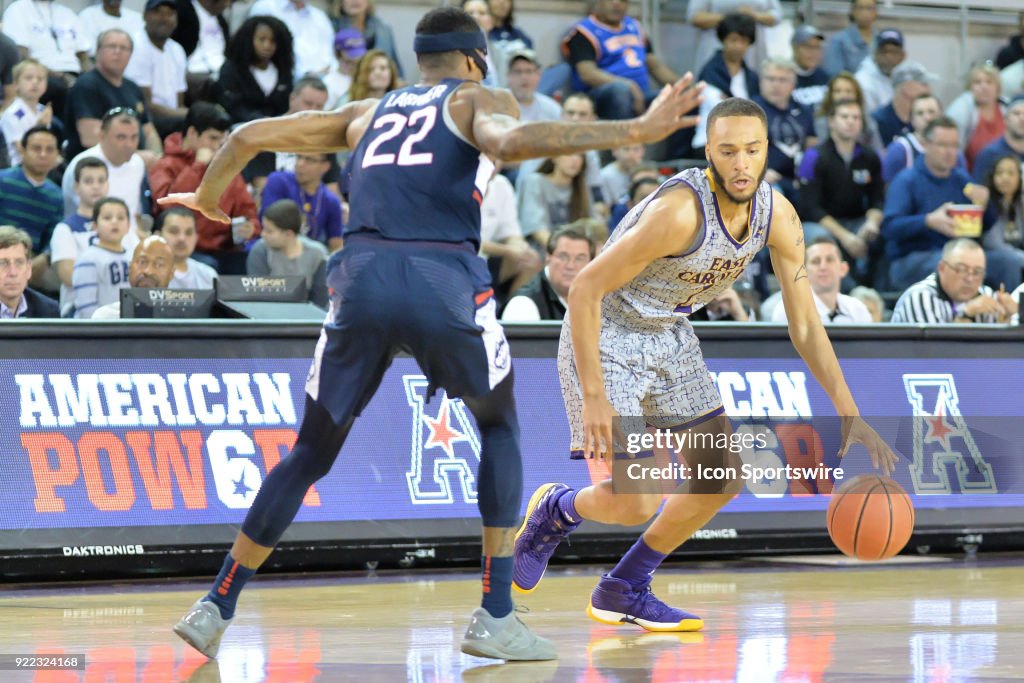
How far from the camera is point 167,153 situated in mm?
12453

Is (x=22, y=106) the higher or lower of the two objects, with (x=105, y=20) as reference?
lower

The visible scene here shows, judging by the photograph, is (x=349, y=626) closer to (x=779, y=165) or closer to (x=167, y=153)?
(x=167, y=153)

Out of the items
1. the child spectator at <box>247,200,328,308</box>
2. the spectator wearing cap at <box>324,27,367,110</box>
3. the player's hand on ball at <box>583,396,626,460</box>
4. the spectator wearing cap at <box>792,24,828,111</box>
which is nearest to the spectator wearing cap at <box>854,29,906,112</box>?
the spectator wearing cap at <box>792,24,828,111</box>

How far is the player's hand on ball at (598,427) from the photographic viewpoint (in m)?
5.87

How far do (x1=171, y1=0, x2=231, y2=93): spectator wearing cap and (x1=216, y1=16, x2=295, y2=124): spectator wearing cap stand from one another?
1.15ft

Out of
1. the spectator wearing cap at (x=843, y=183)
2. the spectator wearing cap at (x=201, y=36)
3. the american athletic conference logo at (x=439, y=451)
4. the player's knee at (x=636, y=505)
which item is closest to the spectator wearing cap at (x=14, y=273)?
the american athletic conference logo at (x=439, y=451)

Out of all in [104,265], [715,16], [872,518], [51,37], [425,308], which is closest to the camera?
[425,308]

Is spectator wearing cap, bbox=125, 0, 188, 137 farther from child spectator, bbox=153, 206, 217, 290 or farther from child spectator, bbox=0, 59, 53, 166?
child spectator, bbox=153, 206, 217, 290

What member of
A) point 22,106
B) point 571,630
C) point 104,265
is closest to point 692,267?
point 571,630

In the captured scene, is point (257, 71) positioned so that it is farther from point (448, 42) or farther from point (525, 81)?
point (448, 42)

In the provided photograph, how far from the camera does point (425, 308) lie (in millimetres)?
5535

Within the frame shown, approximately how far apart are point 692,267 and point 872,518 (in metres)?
1.33

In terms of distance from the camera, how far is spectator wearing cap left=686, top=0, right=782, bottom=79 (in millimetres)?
16109

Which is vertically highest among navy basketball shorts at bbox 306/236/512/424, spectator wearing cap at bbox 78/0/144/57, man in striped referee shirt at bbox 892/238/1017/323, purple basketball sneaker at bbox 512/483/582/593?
spectator wearing cap at bbox 78/0/144/57
